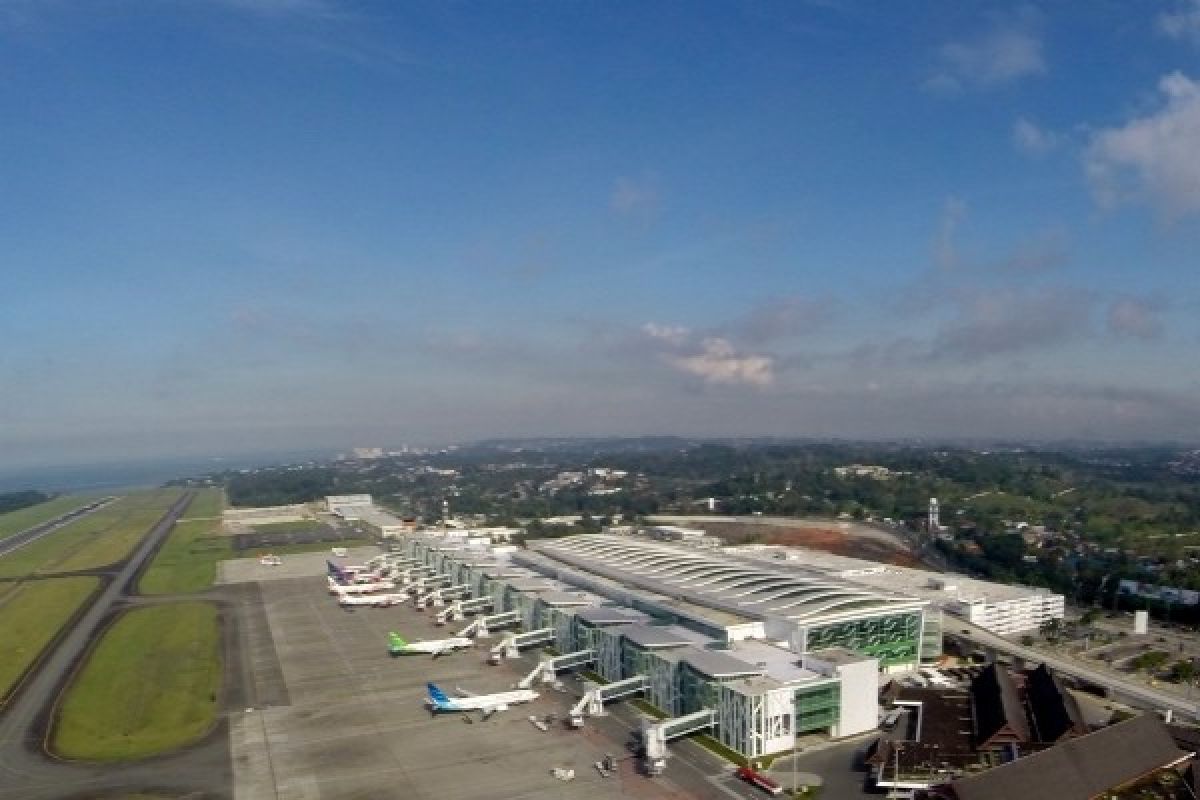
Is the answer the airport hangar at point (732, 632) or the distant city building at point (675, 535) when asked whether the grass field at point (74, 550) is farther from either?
the distant city building at point (675, 535)

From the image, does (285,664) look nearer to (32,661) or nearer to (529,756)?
(32,661)

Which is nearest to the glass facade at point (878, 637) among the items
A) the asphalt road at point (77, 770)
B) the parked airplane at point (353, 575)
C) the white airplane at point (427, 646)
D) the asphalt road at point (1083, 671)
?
the asphalt road at point (1083, 671)

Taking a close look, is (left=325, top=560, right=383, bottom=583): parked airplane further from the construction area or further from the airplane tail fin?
the airplane tail fin

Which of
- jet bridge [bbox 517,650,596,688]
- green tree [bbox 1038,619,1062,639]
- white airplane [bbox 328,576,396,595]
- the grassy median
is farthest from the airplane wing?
the grassy median

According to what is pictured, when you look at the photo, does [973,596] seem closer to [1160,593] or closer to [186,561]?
[1160,593]

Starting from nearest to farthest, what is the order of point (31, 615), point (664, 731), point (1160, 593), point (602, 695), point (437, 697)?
point (664, 731), point (437, 697), point (602, 695), point (1160, 593), point (31, 615)

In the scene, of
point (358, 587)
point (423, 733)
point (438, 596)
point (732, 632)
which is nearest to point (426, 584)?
point (438, 596)
